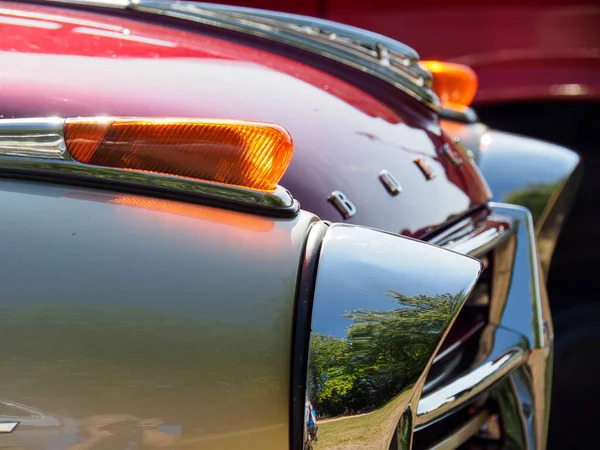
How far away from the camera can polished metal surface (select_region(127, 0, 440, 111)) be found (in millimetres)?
2094

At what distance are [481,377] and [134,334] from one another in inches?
33.4

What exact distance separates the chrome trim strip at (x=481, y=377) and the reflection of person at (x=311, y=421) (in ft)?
1.39

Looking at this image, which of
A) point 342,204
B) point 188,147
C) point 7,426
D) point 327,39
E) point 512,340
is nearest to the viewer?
point 7,426

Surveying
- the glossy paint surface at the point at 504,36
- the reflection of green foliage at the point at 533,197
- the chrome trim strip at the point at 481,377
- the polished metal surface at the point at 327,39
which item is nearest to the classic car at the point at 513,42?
the glossy paint surface at the point at 504,36

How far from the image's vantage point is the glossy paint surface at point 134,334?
1.09 metres

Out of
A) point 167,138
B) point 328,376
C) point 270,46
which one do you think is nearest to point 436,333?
point 328,376

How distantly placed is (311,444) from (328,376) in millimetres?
99

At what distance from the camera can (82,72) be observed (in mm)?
1508

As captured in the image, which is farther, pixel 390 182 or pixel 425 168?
pixel 425 168

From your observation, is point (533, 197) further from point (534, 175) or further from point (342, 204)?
point (342, 204)

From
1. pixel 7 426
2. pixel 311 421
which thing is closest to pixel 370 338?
pixel 311 421

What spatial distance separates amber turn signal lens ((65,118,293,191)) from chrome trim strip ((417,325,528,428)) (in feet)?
→ 1.89

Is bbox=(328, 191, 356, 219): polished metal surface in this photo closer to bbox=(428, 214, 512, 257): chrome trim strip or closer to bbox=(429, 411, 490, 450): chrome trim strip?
bbox=(428, 214, 512, 257): chrome trim strip

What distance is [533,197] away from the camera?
221cm
